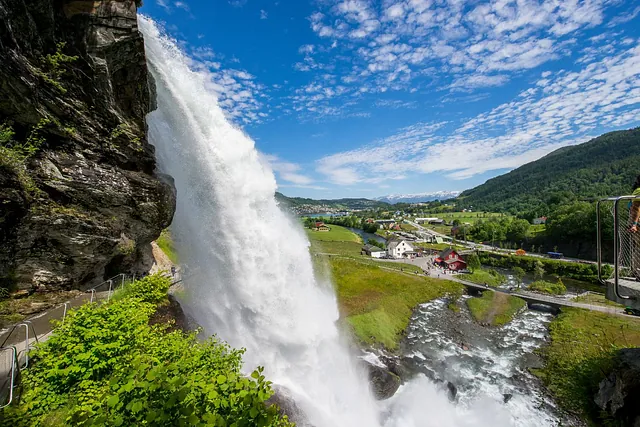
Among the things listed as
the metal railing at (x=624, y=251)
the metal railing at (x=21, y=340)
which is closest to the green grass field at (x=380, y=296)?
the metal railing at (x=624, y=251)

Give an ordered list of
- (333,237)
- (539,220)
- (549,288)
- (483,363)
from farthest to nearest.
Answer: (539,220), (333,237), (549,288), (483,363)

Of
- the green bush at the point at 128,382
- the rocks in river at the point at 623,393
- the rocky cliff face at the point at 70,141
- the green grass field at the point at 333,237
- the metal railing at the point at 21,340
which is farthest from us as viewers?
the green grass field at the point at 333,237

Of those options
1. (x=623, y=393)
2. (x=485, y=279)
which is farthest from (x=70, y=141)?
(x=485, y=279)

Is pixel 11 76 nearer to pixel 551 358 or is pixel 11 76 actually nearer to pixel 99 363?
pixel 99 363

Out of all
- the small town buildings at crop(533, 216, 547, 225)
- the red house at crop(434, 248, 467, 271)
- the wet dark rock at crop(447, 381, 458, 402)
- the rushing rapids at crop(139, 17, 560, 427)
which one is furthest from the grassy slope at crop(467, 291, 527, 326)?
the small town buildings at crop(533, 216, 547, 225)

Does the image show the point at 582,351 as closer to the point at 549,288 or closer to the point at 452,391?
the point at 452,391

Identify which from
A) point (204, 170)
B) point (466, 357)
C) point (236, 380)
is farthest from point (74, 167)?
point (466, 357)

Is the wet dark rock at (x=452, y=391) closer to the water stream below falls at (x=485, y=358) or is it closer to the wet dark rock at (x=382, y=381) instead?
the water stream below falls at (x=485, y=358)
